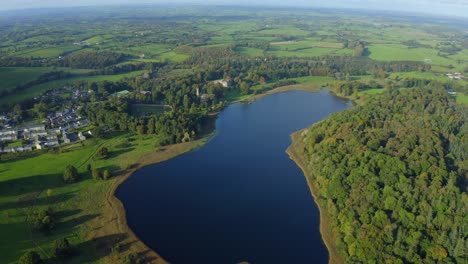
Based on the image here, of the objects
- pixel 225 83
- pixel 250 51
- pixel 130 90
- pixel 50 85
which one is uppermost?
pixel 250 51

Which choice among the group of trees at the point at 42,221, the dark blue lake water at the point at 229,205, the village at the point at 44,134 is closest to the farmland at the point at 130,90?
the group of trees at the point at 42,221

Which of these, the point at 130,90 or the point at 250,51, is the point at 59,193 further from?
the point at 250,51

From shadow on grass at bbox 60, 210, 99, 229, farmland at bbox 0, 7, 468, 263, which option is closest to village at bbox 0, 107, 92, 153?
farmland at bbox 0, 7, 468, 263

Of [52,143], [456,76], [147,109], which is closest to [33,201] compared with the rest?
[52,143]

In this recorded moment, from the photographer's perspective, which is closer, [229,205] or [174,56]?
[229,205]

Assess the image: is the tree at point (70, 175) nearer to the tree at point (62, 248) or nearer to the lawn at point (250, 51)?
the tree at point (62, 248)

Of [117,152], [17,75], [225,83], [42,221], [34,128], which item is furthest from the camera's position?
[17,75]
